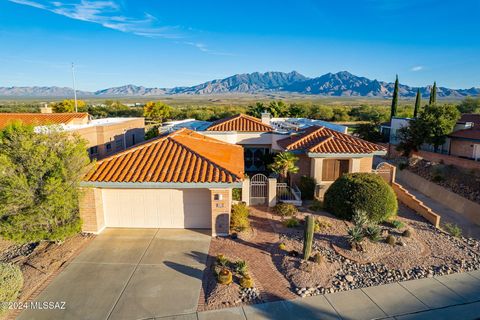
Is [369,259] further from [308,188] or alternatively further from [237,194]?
[237,194]

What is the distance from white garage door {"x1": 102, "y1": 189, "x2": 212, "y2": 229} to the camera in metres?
14.1

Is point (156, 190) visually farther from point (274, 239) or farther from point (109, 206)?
point (274, 239)

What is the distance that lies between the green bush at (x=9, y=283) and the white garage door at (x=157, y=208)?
17.4 feet

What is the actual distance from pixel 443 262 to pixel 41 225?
15.8 m

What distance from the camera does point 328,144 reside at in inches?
784

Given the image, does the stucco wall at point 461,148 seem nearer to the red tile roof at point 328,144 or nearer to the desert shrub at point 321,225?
the red tile roof at point 328,144

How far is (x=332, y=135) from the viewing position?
2191cm

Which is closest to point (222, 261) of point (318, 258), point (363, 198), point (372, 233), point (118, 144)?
point (318, 258)

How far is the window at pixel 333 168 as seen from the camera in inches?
768

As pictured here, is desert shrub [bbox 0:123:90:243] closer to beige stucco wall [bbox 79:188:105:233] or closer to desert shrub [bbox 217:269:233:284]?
beige stucco wall [bbox 79:188:105:233]

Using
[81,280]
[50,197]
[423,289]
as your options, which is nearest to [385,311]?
[423,289]

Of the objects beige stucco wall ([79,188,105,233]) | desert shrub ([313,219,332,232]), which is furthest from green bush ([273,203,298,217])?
beige stucco wall ([79,188,105,233])

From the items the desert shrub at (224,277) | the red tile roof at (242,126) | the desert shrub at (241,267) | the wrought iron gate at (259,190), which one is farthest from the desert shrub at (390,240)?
the red tile roof at (242,126)

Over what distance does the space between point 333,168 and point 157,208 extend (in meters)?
11.4
